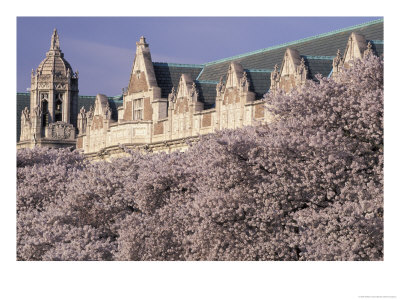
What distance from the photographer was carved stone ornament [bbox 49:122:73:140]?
370ft

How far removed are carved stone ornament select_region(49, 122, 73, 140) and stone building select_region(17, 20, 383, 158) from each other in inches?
794

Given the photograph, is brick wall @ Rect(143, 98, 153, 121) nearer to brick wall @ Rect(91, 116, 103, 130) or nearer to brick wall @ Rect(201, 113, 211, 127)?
brick wall @ Rect(91, 116, 103, 130)

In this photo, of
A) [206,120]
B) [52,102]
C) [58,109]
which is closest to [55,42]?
[52,102]

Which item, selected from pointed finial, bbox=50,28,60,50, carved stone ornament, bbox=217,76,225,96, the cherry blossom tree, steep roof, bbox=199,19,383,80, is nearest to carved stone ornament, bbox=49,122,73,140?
pointed finial, bbox=50,28,60,50

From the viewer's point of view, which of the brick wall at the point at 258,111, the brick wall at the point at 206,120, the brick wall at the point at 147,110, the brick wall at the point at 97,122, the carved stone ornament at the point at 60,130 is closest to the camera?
the brick wall at the point at 258,111

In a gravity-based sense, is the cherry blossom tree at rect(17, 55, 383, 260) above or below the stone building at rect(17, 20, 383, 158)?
below

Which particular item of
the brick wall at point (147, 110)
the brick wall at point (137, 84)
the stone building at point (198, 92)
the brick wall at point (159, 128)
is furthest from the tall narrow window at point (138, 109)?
the brick wall at point (159, 128)

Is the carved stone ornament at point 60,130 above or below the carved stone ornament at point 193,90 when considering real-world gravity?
Answer: below

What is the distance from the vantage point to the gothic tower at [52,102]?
371 ft

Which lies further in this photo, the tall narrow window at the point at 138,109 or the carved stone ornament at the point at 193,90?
the tall narrow window at the point at 138,109

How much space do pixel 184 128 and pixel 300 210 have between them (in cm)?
4313

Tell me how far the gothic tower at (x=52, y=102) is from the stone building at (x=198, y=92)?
68.0 feet

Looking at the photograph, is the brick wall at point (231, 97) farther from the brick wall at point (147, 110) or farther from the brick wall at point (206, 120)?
the brick wall at point (147, 110)

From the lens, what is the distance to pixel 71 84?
4732 inches
